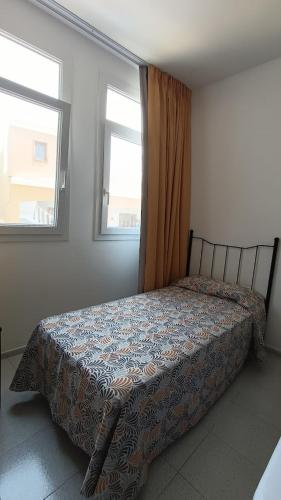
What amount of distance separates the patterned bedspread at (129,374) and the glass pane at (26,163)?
0.89 metres

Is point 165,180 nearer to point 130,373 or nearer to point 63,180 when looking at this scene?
point 63,180

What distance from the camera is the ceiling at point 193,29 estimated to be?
1648 millimetres

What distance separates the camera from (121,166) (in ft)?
8.04

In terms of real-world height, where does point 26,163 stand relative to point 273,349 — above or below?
above

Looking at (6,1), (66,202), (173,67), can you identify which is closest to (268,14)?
(173,67)

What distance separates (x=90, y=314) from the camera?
5.45 feet

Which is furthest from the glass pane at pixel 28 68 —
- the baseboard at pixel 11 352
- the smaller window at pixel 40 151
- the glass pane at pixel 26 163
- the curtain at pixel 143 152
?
the baseboard at pixel 11 352

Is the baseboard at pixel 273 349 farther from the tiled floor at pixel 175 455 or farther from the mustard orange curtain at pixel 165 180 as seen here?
the mustard orange curtain at pixel 165 180

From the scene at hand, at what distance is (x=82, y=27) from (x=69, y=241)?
1.67m

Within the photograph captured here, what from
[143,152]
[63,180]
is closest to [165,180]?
[143,152]

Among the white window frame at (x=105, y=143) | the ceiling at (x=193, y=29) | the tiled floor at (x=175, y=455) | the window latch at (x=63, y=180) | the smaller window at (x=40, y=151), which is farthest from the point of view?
the white window frame at (x=105, y=143)

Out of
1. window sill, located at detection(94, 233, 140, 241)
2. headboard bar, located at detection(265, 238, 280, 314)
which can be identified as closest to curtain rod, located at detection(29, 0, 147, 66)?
window sill, located at detection(94, 233, 140, 241)

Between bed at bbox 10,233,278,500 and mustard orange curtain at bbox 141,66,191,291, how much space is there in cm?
65

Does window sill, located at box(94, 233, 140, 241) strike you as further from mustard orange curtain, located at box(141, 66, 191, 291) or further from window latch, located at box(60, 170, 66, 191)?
window latch, located at box(60, 170, 66, 191)
